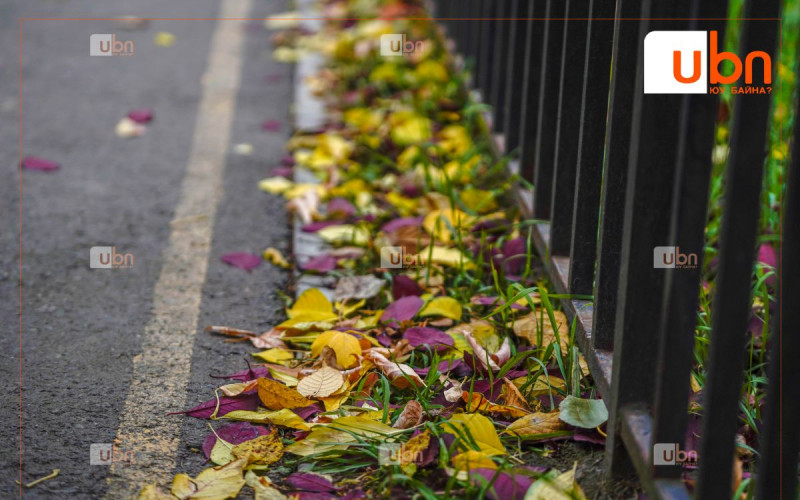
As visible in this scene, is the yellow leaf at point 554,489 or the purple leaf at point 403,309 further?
the purple leaf at point 403,309

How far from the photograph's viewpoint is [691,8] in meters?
1.48

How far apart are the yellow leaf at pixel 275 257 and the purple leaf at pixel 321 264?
3.5 inches

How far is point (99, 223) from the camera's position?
3.16m

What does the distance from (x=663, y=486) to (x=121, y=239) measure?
2.08 m

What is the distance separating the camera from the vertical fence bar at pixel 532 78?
9.39 ft

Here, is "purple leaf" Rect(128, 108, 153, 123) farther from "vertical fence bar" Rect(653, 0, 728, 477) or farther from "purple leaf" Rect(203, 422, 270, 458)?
"vertical fence bar" Rect(653, 0, 728, 477)

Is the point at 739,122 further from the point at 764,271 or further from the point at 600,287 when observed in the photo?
the point at 764,271

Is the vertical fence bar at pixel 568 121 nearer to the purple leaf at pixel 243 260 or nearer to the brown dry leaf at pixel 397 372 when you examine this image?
the brown dry leaf at pixel 397 372

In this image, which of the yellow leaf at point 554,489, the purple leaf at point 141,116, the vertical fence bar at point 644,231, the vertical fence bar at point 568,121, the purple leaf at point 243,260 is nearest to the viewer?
the vertical fence bar at point 644,231

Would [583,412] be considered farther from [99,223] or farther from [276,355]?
[99,223]

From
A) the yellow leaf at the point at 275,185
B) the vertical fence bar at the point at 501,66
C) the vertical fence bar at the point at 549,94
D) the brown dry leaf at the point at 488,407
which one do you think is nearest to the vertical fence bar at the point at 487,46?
the vertical fence bar at the point at 501,66

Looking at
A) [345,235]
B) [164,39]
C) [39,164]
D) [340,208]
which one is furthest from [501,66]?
[164,39]

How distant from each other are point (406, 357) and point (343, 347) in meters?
0.16

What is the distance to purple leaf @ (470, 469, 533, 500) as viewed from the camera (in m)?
1.68
